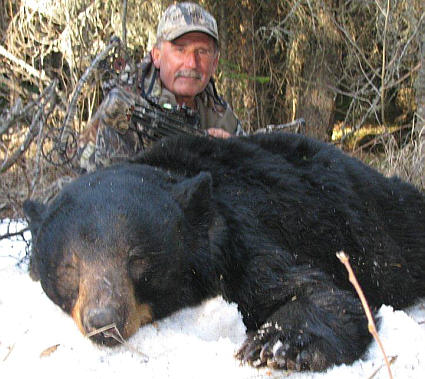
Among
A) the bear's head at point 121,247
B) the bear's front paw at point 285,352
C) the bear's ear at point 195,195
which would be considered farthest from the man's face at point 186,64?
the bear's front paw at point 285,352

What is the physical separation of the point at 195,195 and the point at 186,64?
2.20 meters

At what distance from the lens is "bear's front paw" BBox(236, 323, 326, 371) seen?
6.54 feet

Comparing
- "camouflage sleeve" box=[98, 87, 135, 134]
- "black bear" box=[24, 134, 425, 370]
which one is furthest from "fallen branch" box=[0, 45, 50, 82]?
"black bear" box=[24, 134, 425, 370]

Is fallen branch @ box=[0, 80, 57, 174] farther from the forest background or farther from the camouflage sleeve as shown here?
the camouflage sleeve

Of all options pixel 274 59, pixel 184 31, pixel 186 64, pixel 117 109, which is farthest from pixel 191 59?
pixel 274 59

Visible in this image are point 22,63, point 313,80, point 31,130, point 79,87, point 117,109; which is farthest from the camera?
point 313,80

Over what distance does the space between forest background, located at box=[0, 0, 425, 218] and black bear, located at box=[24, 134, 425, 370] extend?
2.52 meters

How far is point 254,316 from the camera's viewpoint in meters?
2.39

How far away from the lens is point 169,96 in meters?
4.42

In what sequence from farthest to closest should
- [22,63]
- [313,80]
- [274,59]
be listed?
[274,59] → [313,80] → [22,63]

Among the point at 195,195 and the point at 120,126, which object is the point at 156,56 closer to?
the point at 120,126

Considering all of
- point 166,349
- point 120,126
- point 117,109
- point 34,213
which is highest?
point 117,109

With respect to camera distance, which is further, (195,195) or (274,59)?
(274,59)

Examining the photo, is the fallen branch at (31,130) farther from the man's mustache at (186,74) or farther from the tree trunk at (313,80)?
the tree trunk at (313,80)
